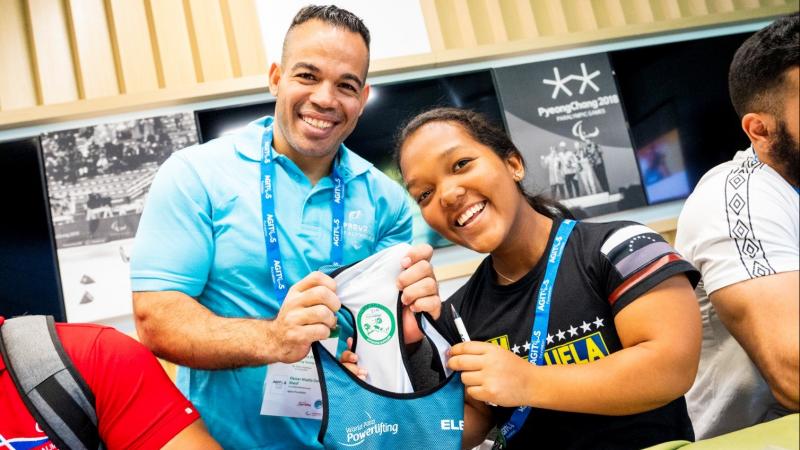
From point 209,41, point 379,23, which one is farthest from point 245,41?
point 379,23

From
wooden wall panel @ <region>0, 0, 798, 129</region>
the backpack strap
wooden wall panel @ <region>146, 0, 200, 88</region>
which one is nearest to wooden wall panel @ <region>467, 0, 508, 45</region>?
wooden wall panel @ <region>0, 0, 798, 129</region>

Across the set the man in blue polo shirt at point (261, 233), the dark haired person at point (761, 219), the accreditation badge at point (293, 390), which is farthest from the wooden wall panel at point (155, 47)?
the dark haired person at point (761, 219)

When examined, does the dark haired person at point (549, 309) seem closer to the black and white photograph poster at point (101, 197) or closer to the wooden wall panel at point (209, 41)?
the black and white photograph poster at point (101, 197)

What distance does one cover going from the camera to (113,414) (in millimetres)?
1022

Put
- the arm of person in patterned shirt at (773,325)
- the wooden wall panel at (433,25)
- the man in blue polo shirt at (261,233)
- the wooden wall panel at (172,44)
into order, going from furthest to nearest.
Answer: the wooden wall panel at (433,25), the wooden wall panel at (172,44), the man in blue polo shirt at (261,233), the arm of person in patterned shirt at (773,325)

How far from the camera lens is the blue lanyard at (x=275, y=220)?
1.18 meters

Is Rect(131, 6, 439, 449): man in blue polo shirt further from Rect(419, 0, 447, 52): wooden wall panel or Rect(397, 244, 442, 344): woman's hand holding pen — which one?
Rect(419, 0, 447, 52): wooden wall panel

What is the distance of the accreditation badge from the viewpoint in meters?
1.04

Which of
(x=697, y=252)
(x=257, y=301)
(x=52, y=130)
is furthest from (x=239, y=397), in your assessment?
(x=52, y=130)

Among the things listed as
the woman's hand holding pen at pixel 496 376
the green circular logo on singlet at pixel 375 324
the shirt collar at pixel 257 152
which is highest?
the shirt collar at pixel 257 152

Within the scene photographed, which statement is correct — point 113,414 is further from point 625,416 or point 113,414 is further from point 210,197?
point 625,416

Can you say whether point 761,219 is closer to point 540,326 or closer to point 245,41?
point 540,326

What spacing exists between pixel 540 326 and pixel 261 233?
623mm

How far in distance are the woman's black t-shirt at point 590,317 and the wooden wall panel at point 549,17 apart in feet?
6.98
